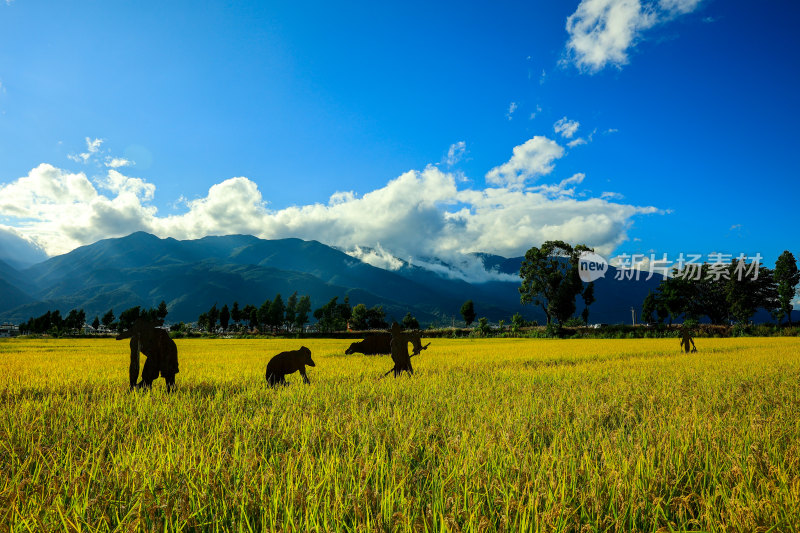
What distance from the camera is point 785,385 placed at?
8.85 m

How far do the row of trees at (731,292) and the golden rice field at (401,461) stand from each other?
8336 centimetres

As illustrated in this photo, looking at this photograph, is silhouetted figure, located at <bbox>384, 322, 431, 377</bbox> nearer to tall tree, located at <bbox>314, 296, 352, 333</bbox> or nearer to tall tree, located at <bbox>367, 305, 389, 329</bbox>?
tall tree, located at <bbox>314, 296, 352, 333</bbox>

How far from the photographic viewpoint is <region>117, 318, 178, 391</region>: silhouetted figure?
7.66 meters

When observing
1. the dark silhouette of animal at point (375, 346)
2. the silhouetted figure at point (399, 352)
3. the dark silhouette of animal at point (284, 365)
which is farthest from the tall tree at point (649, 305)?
the dark silhouette of animal at point (284, 365)

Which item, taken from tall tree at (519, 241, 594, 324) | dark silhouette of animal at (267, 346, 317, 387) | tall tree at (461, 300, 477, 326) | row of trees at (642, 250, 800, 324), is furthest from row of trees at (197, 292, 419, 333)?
dark silhouette of animal at (267, 346, 317, 387)

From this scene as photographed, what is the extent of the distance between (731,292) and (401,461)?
97411 mm

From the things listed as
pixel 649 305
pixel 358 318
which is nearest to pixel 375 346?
pixel 358 318

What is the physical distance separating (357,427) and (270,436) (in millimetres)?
1009

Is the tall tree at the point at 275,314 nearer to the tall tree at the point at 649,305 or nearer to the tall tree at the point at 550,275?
the tall tree at the point at 550,275

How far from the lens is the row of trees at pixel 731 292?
7162cm

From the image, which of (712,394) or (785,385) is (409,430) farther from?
(785,385)

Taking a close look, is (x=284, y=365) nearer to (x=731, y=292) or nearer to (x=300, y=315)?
(x=731, y=292)

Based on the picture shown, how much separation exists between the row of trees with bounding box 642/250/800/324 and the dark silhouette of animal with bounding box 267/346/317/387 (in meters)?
84.4

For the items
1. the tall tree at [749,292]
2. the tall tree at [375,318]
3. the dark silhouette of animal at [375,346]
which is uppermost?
the tall tree at [749,292]
